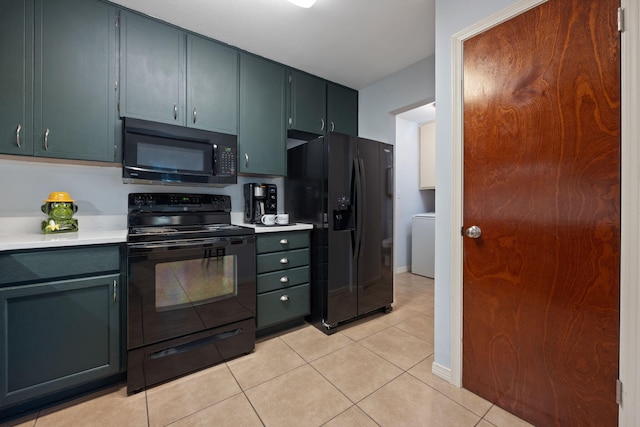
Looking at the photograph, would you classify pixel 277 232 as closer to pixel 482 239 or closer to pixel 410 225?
pixel 482 239

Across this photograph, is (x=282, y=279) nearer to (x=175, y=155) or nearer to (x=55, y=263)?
(x=175, y=155)

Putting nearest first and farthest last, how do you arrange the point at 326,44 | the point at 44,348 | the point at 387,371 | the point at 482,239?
1. the point at 44,348
2. the point at 482,239
3. the point at 387,371
4. the point at 326,44

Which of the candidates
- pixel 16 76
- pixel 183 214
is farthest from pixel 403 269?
pixel 16 76

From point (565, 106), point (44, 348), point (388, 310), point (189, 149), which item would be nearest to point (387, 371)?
point (388, 310)

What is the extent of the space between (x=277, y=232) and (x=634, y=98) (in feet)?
6.79

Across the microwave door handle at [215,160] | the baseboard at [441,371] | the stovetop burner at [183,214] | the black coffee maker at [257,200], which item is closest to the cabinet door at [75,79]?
the stovetop burner at [183,214]

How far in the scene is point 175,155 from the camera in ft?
6.68

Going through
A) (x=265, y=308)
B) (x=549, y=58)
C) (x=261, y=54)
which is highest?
(x=261, y=54)

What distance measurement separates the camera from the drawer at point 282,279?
214 cm

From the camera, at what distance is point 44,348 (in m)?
1.38

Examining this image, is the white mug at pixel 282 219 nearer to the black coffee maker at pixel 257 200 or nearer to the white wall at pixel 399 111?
the black coffee maker at pixel 257 200

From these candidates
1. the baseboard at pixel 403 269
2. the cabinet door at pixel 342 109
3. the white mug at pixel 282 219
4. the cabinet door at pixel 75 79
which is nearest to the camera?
the cabinet door at pixel 75 79

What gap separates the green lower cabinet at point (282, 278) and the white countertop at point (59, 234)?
3.16 ft

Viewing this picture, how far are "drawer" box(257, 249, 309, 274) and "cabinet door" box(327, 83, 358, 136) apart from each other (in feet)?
4.75
